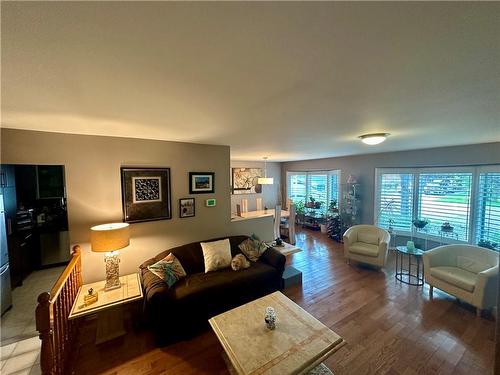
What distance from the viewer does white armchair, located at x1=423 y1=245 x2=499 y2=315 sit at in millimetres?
2471

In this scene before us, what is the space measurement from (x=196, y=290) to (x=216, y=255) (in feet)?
2.13

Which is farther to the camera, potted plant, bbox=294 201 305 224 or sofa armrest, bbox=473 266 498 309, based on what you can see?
potted plant, bbox=294 201 305 224

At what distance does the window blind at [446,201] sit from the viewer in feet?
12.3

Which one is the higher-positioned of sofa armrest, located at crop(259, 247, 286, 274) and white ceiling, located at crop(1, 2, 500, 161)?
white ceiling, located at crop(1, 2, 500, 161)

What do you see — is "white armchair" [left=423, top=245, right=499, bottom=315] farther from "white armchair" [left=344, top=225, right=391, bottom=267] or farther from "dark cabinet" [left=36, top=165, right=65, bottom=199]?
"dark cabinet" [left=36, top=165, right=65, bottom=199]

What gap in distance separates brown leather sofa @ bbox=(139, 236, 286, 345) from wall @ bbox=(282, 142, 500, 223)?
3621mm

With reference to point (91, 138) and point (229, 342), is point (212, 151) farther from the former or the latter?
point (229, 342)

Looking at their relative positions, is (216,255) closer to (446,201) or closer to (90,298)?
(90,298)

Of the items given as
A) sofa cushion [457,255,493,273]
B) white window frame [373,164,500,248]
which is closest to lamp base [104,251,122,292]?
sofa cushion [457,255,493,273]

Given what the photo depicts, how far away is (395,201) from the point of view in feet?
15.6

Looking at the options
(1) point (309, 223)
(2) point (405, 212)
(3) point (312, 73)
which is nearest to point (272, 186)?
(1) point (309, 223)

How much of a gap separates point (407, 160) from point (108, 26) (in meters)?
5.59

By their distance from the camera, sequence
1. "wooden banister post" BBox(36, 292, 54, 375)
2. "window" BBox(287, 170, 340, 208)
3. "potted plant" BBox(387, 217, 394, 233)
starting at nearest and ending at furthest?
1. "wooden banister post" BBox(36, 292, 54, 375)
2. "potted plant" BBox(387, 217, 394, 233)
3. "window" BBox(287, 170, 340, 208)

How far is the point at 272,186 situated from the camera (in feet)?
25.3
